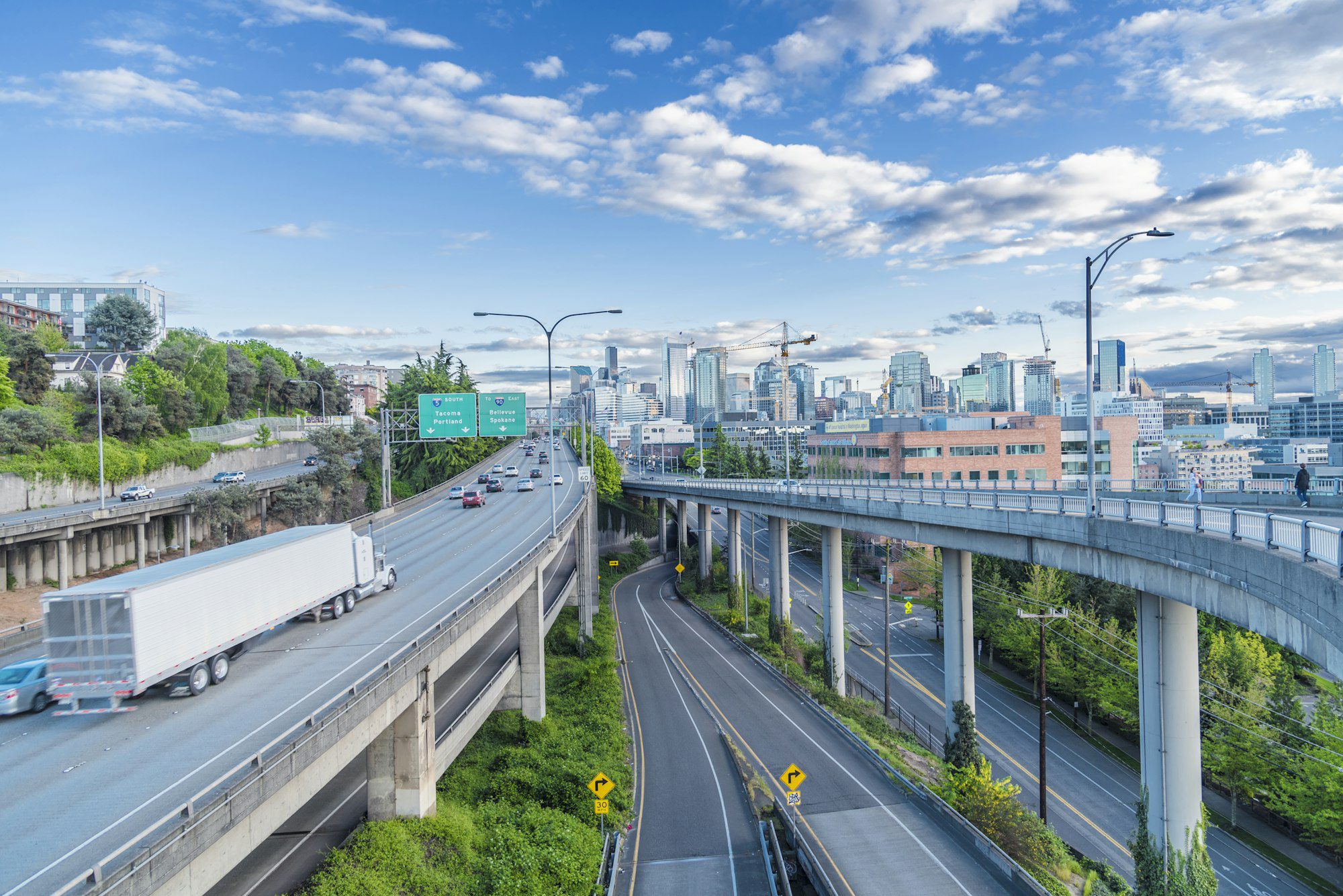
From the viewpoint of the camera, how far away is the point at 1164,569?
830 inches

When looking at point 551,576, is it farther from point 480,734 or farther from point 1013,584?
point 1013,584

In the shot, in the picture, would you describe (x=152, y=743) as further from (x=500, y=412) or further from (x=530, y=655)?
(x=500, y=412)

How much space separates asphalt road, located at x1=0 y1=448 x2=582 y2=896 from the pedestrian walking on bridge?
2728 centimetres

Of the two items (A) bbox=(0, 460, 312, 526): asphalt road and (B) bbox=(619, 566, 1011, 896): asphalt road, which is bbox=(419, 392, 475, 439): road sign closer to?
(B) bbox=(619, 566, 1011, 896): asphalt road

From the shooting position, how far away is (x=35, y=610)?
44156mm

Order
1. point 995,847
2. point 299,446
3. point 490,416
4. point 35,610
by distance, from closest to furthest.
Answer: point 995,847 → point 35,610 → point 490,416 → point 299,446

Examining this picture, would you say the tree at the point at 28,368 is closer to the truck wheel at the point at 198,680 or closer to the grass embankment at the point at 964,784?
the grass embankment at the point at 964,784

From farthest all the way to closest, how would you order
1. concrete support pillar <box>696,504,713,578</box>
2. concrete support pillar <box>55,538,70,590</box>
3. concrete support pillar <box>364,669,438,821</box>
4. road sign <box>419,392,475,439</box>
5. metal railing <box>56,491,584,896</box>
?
concrete support pillar <box>696,504,713,578</box>
road sign <box>419,392,475,439</box>
concrete support pillar <box>55,538,70,590</box>
concrete support pillar <box>364,669,438,821</box>
metal railing <box>56,491,584,896</box>

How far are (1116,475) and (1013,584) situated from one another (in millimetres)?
38486

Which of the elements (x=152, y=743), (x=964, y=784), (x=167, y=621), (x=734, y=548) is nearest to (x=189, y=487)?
(x=734, y=548)

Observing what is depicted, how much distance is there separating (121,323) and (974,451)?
116 metres

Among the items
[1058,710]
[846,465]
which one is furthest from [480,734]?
[846,465]

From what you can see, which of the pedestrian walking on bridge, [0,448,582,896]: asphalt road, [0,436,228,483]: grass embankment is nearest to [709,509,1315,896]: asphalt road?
the pedestrian walking on bridge

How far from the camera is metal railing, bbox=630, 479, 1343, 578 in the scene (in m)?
13.5
